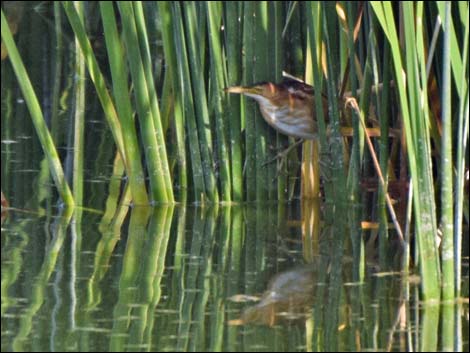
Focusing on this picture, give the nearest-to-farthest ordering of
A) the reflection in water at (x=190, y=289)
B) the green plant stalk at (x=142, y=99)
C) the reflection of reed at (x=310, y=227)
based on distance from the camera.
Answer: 1. the reflection in water at (x=190, y=289)
2. the reflection of reed at (x=310, y=227)
3. the green plant stalk at (x=142, y=99)

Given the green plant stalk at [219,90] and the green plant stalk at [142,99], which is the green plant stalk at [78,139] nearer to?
the green plant stalk at [142,99]

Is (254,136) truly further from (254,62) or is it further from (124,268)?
(124,268)

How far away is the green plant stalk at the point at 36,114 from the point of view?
405 cm

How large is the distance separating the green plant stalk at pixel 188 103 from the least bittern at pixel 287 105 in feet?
0.50

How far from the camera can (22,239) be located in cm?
398

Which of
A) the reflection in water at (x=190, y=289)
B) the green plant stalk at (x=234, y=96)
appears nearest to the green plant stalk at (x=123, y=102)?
the reflection in water at (x=190, y=289)

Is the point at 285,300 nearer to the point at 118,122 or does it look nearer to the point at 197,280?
the point at 197,280

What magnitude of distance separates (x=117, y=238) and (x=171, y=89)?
0.78 m

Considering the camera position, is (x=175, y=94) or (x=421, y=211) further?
(x=175, y=94)

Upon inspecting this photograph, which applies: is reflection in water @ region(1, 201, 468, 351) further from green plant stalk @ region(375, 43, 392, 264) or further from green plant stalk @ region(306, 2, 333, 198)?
green plant stalk @ region(306, 2, 333, 198)

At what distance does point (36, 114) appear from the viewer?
13.9 feet

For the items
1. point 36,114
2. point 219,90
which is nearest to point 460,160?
point 219,90

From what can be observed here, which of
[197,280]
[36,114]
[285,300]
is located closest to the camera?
[285,300]

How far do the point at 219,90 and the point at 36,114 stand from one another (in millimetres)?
645
